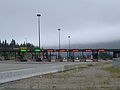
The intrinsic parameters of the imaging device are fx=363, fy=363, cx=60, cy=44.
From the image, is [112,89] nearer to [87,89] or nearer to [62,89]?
[87,89]

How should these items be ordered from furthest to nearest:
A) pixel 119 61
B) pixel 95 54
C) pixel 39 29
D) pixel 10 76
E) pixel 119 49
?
1. pixel 95 54
2. pixel 119 49
3. pixel 39 29
4. pixel 119 61
5. pixel 10 76

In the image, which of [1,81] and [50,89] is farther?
[1,81]

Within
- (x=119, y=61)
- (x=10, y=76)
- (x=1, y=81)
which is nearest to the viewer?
(x=1, y=81)

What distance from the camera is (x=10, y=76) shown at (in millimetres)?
28031

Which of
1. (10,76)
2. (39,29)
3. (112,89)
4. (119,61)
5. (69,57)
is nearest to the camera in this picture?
(112,89)

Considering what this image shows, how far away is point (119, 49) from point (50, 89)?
413ft

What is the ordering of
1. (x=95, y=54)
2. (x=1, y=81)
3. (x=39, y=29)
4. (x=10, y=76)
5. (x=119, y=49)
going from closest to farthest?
(x=1, y=81) < (x=10, y=76) < (x=39, y=29) < (x=119, y=49) < (x=95, y=54)

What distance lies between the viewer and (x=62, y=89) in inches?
750

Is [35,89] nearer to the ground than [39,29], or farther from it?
nearer to the ground

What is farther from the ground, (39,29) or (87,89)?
(39,29)

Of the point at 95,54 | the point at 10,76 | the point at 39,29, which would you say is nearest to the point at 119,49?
the point at 95,54

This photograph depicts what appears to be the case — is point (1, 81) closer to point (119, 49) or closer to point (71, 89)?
point (71, 89)

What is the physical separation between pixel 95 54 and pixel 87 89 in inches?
5410

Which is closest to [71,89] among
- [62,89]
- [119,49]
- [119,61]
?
[62,89]
